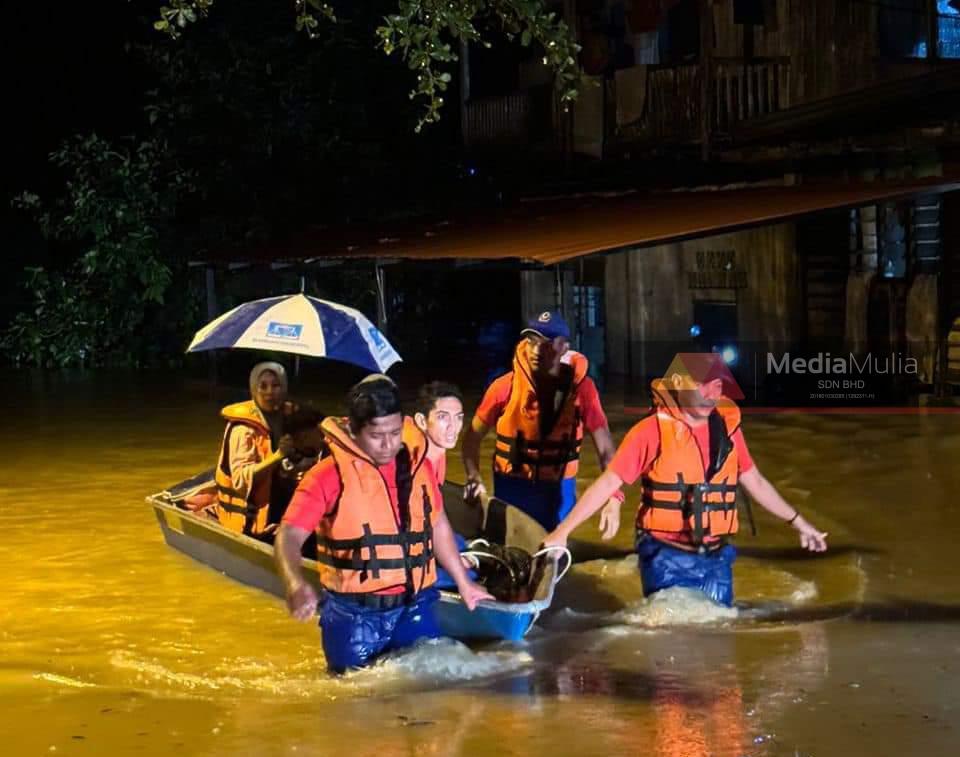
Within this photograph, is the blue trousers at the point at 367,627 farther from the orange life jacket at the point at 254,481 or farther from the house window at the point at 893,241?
the house window at the point at 893,241

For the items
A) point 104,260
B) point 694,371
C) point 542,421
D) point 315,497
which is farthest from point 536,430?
point 104,260

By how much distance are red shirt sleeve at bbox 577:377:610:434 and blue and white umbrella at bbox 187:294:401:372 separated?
1764 mm

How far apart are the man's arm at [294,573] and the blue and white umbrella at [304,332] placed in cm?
441

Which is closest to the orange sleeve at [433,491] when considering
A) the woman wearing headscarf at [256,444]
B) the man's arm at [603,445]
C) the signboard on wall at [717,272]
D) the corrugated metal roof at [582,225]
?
the man's arm at [603,445]

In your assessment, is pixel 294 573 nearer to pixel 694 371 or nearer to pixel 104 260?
pixel 694 371

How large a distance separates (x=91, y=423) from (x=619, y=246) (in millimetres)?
8884

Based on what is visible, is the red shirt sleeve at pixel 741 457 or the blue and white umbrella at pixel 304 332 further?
the blue and white umbrella at pixel 304 332

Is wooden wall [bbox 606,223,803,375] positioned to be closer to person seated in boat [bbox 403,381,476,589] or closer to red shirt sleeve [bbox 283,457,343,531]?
person seated in boat [bbox 403,381,476,589]

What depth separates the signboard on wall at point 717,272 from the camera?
2152 cm

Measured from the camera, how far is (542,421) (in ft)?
32.0

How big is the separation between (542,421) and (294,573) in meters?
3.48

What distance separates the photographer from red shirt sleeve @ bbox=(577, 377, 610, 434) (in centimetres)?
969

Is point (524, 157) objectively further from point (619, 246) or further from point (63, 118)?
point (63, 118)

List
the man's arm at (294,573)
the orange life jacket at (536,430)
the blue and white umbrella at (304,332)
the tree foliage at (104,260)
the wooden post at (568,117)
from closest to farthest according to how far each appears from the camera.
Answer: the man's arm at (294,573), the orange life jacket at (536,430), the blue and white umbrella at (304,332), the wooden post at (568,117), the tree foliage at (104,260)
